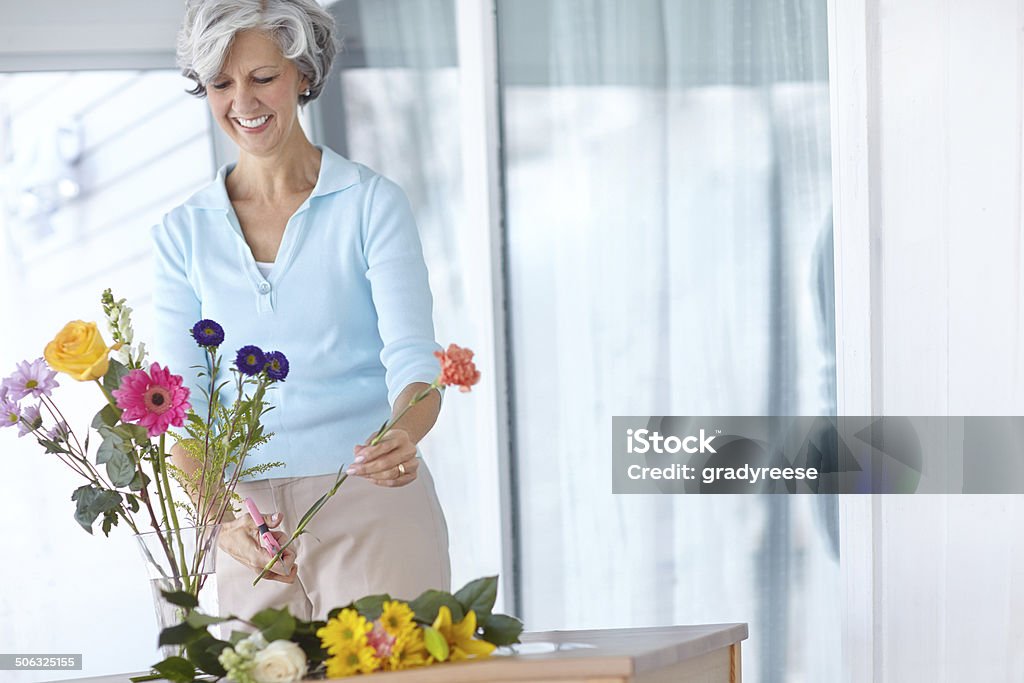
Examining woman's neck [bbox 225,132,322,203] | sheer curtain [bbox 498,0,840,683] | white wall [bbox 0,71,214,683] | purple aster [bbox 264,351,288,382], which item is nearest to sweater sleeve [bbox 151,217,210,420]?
woman's neck [bbox 225,132,322,203]

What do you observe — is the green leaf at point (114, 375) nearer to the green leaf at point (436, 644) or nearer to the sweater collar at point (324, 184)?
the green leaf at point (436, 644)

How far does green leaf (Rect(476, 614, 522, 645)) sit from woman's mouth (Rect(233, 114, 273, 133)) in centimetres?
106

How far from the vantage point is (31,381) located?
1.38m

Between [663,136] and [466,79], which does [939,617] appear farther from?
[466,79]

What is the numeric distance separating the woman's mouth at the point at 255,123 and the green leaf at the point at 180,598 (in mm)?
969

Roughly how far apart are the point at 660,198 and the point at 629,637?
1462 millimetres

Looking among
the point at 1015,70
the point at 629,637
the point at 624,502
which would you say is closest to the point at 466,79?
the point at 624,502

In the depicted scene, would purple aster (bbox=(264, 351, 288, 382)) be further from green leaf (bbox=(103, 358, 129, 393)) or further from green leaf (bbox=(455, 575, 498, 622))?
green leaf (bbox=(455, 575, 498, 622))

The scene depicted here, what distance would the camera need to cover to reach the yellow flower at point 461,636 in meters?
1.19

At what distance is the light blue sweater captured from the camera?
1.96 meters

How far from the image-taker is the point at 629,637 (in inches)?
53.0

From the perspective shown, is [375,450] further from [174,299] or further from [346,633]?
[174,299]

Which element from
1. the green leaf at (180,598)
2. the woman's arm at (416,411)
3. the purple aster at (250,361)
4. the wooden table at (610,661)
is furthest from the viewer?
the woman's arm at (416,411)

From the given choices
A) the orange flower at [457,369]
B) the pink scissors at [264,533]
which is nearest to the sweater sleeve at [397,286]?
the pink scissors at [264,533]
